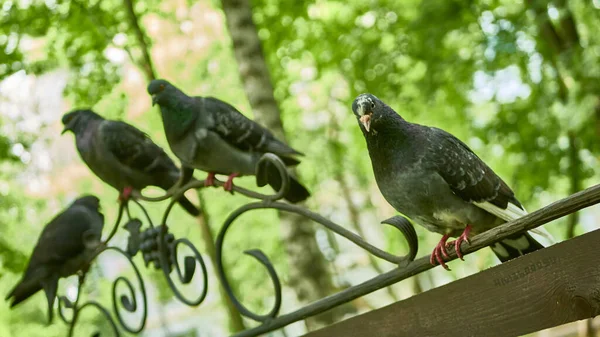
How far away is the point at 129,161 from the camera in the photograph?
2.96 meters

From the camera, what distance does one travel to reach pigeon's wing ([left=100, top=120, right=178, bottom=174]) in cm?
296

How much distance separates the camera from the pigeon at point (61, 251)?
10.1 ft

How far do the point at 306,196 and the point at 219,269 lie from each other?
1.32ft

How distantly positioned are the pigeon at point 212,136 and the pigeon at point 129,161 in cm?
24

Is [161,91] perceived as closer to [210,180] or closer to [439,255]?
[210,180]

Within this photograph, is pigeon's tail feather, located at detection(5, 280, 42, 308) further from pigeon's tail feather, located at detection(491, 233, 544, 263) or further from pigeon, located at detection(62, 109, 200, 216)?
pigeon's tail feather, located at detection(491, 233, 544, 263)

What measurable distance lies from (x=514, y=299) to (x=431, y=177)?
463 millimetres

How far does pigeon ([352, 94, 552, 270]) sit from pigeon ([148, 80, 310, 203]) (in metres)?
0.56

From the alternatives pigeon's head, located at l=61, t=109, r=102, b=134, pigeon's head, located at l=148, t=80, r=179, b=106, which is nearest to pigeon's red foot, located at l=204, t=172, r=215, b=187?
pigeon's head, located at l=148, t=80, r=179, b=106

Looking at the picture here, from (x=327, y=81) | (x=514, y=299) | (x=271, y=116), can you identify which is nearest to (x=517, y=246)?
(x=514, y=299)

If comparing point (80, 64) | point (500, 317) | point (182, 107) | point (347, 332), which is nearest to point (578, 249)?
point (500, 317)

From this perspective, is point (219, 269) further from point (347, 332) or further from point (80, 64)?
point (80, 64)

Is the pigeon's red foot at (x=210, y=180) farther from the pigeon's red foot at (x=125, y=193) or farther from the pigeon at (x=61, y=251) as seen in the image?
the pigeon at (x=61, y=251)

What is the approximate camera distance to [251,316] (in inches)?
96.6
